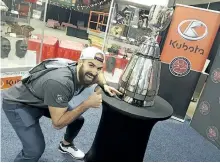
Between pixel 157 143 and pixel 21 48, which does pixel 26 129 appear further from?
pixel 21 48

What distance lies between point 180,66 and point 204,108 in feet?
1.90

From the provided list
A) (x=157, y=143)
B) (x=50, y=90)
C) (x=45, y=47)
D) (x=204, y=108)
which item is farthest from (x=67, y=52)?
(x=50, y=90)

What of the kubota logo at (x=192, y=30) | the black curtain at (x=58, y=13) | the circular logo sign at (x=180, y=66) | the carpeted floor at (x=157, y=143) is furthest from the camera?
the black curtain at (x=58, y=13)

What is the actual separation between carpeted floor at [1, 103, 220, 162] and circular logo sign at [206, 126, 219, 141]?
75 mm

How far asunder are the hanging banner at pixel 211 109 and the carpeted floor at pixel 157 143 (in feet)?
0.30

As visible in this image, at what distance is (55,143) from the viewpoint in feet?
7.36

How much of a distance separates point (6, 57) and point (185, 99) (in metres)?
2.28

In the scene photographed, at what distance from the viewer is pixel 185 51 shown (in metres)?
3.15

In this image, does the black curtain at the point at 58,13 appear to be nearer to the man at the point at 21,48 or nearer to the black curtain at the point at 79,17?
the black curtain at the point at 79,17

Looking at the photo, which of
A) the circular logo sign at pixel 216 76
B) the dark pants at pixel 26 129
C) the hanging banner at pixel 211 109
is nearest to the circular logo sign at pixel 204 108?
the hanging banner at pixel 211 109

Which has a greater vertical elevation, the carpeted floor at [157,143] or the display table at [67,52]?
the display table at [67,52]

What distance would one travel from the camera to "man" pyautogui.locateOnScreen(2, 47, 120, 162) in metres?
1.46

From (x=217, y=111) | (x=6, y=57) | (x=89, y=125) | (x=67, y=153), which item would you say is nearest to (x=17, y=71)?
(x=6, y=57)

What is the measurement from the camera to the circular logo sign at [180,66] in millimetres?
3168
